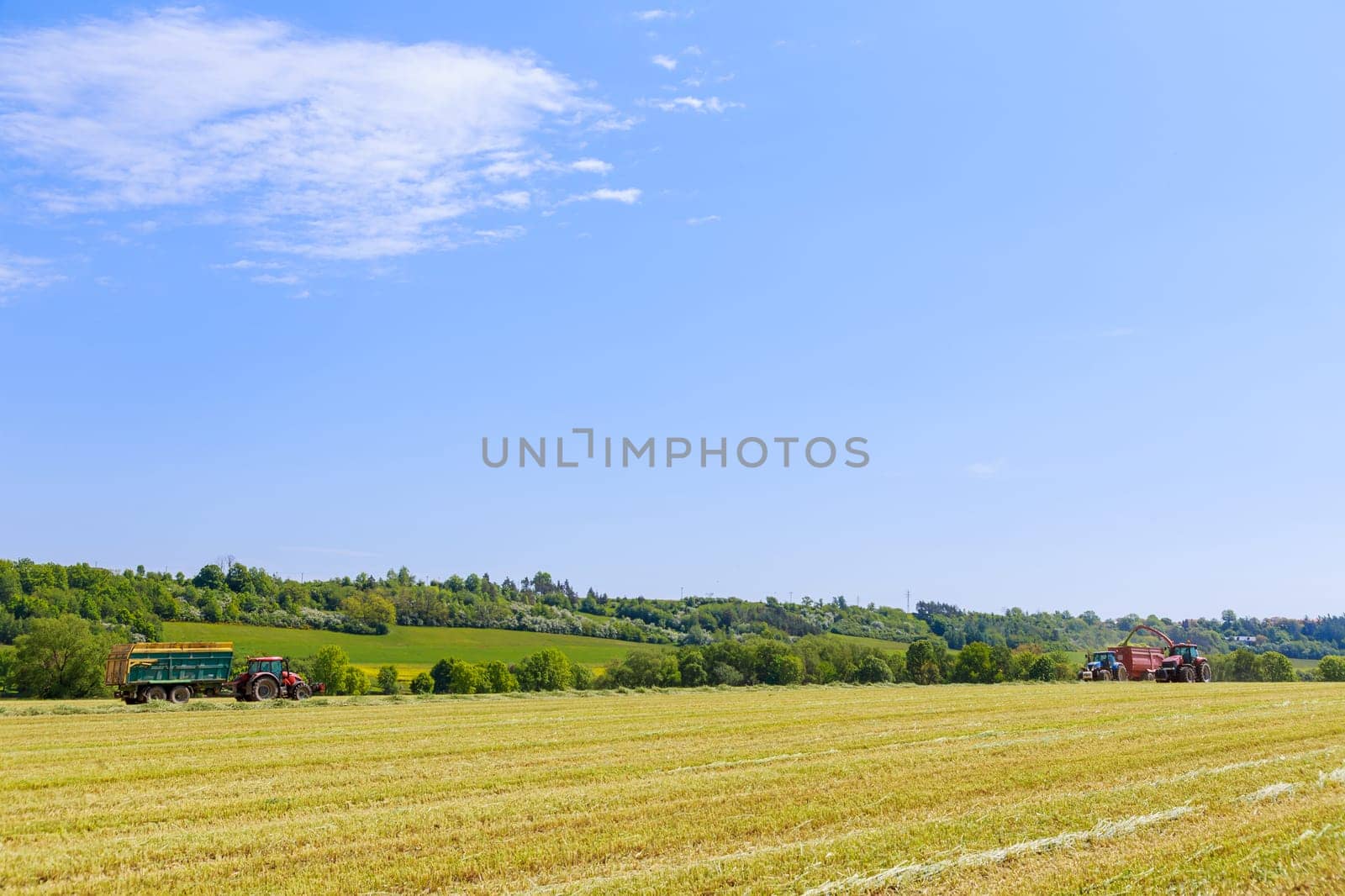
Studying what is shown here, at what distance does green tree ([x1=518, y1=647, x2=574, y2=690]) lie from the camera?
75.7m

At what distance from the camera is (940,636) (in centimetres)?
16238

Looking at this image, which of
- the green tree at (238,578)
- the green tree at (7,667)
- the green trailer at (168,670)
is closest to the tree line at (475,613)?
the green tree at (238,578)

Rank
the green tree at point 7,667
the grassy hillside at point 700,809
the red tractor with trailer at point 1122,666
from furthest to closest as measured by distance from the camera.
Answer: the green tree at point 7,667, the red tractor with trailer at point 1122,666, the grassy hillside at point 700,809

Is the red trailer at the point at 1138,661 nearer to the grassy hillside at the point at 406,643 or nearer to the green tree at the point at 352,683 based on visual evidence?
the green tree at the point at 352,683

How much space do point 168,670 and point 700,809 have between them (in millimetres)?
36104

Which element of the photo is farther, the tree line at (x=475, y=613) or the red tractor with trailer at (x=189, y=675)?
the tree line at (x=475, y=613)

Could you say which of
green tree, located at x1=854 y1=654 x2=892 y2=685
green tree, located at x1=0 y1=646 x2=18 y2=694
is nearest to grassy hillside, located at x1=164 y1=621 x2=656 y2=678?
green tree, located at x1=0 y1=646 x2=18 y2=694

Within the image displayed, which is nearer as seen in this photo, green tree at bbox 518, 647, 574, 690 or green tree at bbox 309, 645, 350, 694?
green tree at bbox 309, 645, 350, 694

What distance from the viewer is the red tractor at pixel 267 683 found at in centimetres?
4184

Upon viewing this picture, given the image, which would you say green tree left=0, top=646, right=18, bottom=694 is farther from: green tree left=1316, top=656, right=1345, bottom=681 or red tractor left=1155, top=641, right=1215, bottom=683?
green tree left=1316, top=656, right=1345, bottom=681

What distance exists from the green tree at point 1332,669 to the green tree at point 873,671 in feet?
112

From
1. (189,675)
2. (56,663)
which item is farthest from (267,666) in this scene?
(56,663)

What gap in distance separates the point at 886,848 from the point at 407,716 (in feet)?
72.4

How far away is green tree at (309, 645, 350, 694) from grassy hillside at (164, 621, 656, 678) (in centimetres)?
1547
